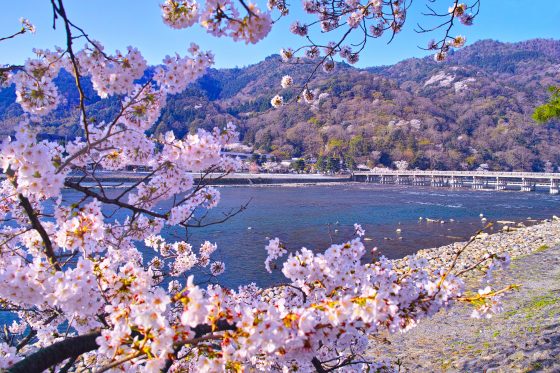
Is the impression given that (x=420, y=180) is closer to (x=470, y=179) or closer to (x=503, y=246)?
(x=470, y=179)

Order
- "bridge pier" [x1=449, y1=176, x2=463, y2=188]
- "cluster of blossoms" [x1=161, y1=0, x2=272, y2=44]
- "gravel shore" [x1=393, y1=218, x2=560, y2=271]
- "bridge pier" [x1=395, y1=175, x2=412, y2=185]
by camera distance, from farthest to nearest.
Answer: "bridge pier" [x1=395, y1=175, x2=412, y2=185] < "bridge pier" [x1=449, y1=176, x2=463, y2=188] < "gravel shore" [x1=393, y1=218, x2=560, y2=271] < "cluster of blossoms" [x1=161, y1=0, x2=272, y2=44]

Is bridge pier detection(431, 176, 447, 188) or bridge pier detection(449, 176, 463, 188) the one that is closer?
bridge pier detection(449, 176, 463, 188)

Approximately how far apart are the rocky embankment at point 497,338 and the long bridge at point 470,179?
2059 inches

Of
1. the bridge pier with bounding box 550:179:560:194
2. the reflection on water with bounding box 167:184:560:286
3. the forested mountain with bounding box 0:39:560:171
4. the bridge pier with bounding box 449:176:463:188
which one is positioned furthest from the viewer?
the forested mountain with bounding box 0:39:560:171

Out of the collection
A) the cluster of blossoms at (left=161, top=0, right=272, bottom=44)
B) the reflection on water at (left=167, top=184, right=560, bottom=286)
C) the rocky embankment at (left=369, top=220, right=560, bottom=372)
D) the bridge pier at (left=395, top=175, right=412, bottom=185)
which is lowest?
the reflection on water at (left=167, top=184, right=560, bottom=286)

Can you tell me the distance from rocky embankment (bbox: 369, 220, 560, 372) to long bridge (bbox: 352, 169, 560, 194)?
5230cm

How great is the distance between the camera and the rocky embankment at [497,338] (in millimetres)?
4805

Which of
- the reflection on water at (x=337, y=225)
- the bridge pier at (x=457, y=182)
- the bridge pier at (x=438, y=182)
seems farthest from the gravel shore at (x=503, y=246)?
the bridge pier at (x=438, y=182)

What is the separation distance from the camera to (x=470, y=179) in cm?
7669

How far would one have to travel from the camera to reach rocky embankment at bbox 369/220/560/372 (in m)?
4.80

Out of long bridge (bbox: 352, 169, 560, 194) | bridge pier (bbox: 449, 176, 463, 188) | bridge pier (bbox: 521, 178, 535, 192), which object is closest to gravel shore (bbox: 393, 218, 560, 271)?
long bridge (bbox: 352, 169, 560, 194)

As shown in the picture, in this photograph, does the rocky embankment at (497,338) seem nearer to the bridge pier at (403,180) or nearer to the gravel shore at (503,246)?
the gravel shore at (503,246)

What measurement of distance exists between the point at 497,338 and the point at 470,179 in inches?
3075

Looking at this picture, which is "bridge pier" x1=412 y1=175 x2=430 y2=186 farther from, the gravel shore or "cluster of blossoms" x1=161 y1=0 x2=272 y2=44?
"cluster of blossoms" x1=161 y1=0 x2=272 y2=44
